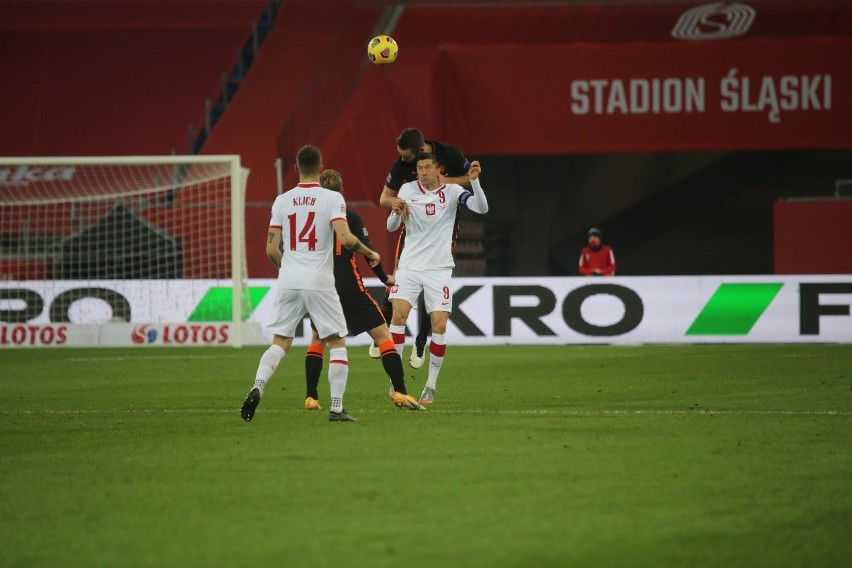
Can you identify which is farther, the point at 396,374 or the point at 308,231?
the point at 396,374

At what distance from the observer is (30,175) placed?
26.4 metres

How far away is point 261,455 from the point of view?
7.67m

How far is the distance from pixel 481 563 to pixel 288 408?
228 inches

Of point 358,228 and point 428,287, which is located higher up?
point 358,228

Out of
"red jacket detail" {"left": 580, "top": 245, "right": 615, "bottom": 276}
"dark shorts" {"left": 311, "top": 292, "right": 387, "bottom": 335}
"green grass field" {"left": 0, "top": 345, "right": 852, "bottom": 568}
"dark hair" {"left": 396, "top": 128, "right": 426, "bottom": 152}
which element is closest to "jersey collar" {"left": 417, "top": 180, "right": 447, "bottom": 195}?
"dark hair" {"left": 396, "top": 128, "right": 426, "bottom": 152}

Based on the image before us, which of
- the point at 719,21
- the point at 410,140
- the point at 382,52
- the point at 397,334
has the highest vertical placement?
the point at 719,21

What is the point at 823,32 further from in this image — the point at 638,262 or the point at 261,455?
the point at 261,455

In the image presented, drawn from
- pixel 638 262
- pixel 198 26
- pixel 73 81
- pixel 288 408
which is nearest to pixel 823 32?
pixel 638 262

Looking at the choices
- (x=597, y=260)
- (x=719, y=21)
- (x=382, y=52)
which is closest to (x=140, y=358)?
(x=382, y=52)

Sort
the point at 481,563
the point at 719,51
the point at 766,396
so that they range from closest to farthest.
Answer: the point at 481,563, the point at 766,396, the point at 719,51

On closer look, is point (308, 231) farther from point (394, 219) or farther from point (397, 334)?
point (397, 334)

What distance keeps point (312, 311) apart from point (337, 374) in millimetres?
481

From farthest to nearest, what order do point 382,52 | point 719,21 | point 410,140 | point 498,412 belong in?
point 719,21 → point 382,52 → point 410,140 → point 498,412

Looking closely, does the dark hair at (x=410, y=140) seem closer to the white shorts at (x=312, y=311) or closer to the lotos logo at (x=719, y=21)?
the white shorts at (x=312, y=311)
